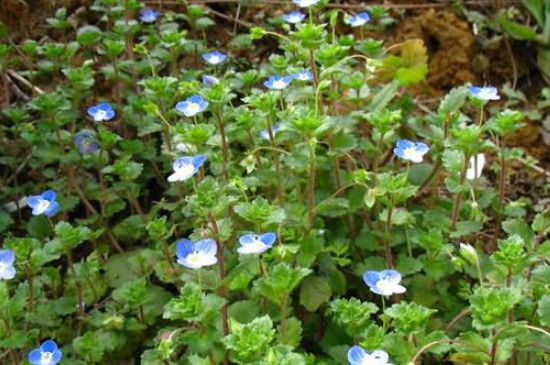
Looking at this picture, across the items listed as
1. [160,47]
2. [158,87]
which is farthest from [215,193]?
[160,47]

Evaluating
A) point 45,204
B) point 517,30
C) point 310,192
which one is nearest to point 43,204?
point 45,204

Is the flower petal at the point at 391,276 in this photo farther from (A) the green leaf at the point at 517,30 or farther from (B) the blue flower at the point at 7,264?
(A) the green leaf at the point at 517,30

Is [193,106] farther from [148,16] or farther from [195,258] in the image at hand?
[148,16]

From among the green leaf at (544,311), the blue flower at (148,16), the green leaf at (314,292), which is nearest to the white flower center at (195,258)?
the green leaf at (314,292)

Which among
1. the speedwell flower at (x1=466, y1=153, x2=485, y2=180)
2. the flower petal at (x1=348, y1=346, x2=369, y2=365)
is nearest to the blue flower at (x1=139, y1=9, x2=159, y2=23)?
the speedwell flower at (x1=466, y1=153, x2=485, y2=180)

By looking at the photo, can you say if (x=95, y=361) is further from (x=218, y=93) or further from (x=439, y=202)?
(x=439, y=202)

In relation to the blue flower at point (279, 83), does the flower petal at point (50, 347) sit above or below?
below
